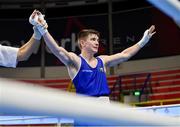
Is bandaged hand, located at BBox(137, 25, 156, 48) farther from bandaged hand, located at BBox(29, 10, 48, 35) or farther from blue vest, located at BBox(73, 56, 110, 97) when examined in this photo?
bandaged hand, located at BBox(29, 10, 48, 35)

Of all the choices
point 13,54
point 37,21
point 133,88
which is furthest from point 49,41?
point 133,88

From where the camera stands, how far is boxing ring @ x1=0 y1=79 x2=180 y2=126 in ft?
1.91

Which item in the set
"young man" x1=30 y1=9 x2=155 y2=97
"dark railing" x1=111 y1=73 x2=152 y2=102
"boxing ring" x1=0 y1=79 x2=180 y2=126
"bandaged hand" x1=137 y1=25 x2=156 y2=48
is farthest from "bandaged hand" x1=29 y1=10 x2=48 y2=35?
"dark railing" x1=111 y1=73 x2=152 y2=102

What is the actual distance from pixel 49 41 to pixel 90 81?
0.40 metres

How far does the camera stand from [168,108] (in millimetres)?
4062

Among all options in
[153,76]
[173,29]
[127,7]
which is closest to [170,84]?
[153,76]

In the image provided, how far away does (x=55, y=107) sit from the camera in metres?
0.64

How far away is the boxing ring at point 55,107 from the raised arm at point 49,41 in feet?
5.80

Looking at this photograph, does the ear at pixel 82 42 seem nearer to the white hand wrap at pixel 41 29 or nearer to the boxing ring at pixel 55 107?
the white hand wrap at pixel 41 29

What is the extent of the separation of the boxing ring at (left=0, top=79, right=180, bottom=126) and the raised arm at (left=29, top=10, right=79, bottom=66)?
177cm

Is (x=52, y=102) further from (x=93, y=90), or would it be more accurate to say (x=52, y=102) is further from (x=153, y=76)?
(x=153, y=76)

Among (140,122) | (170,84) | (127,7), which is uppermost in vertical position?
(127,7)

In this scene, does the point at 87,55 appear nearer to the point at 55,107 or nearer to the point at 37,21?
the point at 37,21

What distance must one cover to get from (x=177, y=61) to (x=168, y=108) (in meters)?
6.28
